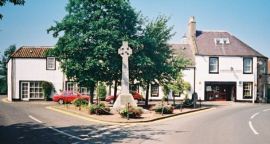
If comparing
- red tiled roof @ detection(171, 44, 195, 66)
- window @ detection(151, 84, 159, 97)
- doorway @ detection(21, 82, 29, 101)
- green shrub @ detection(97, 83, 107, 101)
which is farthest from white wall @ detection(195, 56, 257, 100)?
doorway @ detection(21, 82, 29, 101)

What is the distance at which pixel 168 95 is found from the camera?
4456 cm

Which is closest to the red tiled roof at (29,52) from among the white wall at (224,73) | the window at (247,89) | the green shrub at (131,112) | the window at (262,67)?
the white wall at (224,73)

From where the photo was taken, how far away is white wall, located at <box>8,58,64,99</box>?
40791mm

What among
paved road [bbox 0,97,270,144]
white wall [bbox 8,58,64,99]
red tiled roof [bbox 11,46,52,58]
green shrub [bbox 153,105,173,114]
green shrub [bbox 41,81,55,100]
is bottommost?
paved road [bbox 0,97,270,144]

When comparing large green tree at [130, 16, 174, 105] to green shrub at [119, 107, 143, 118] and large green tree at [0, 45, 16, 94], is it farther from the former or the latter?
large green tree at [0, 45, 16, 94]

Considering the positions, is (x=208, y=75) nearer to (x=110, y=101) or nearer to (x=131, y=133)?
(x=110, y=101)

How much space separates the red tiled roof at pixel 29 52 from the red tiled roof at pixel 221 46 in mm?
20542

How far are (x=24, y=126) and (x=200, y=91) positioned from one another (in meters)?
30.4

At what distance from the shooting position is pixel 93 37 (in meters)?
28.1

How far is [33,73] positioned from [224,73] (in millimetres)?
24716

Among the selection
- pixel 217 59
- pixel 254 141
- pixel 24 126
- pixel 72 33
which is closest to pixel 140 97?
pixel 217 59

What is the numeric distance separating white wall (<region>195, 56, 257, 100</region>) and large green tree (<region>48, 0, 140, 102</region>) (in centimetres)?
1799

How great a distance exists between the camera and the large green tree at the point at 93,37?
89.3ft

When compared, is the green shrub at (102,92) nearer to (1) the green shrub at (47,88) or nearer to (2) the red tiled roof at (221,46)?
(1) the green shrub at (47,88)
